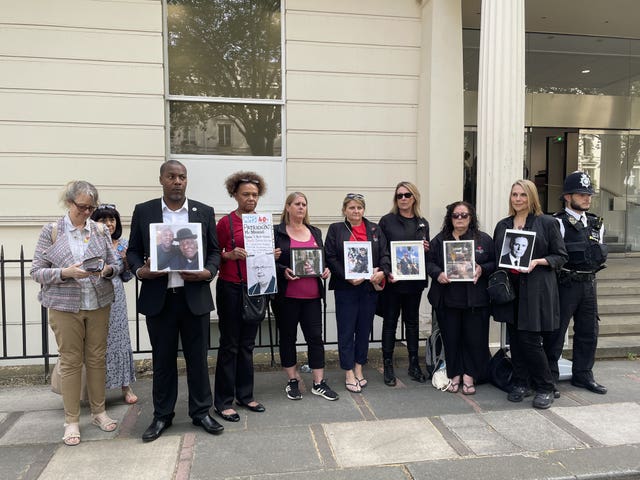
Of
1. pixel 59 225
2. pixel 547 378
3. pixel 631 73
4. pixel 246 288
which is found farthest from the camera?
pixel 631 73

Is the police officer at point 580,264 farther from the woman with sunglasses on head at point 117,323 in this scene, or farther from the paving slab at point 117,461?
the woman with sunglasses on head at point 117,323

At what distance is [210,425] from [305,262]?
157 cm

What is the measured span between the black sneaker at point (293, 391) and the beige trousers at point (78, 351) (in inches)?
64.9

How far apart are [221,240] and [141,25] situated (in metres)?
4.14

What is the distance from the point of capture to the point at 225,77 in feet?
22.9

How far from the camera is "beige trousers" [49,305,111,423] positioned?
353 centimetres

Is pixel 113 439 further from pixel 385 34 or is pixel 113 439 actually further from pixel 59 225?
pixel 385 34

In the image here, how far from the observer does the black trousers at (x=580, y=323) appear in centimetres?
449

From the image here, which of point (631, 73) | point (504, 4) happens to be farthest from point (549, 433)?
point (631, 73)

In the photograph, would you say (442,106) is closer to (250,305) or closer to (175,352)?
(250,305)

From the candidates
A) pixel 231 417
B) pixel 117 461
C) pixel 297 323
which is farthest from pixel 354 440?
pixel 117 461

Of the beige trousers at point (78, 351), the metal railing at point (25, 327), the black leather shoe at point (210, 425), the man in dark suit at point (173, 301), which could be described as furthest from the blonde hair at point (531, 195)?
the beige trousers at point (78, 351)

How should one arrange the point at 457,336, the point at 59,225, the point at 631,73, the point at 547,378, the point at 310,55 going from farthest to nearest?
the point at 631,73 < the point at 310,55 < the point at 457,336 < the point at 547,378 < the point at 59,225

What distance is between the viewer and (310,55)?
6.78 meters
